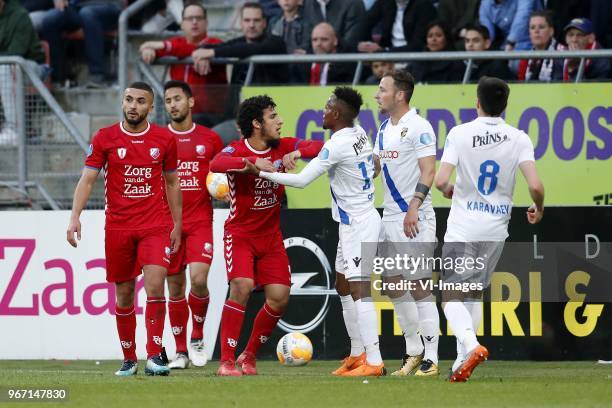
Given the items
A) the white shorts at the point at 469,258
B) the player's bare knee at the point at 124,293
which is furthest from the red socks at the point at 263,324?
the white shorts at the point at 469,258

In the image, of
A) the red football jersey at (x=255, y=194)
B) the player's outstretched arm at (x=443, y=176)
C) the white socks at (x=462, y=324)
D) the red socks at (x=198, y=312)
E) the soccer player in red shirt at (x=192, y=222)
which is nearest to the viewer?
the white socks at (x=462, y=324)

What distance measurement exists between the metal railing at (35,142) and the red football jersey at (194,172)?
2.99 m

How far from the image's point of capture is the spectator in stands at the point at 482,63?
47.2 ft

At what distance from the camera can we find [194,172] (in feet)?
41.8

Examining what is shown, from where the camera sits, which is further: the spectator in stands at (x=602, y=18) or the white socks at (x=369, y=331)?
the spectator in stands at (x=602, y=18)

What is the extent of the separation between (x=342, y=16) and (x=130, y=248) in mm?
6120

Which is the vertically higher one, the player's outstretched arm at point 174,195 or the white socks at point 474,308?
the player's outstretched arm at point 174,195

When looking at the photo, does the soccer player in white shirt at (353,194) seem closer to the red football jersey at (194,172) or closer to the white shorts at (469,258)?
the white shorts at (469,258)

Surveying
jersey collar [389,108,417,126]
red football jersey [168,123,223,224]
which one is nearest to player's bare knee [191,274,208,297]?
red football jersey [168,123,223,224]

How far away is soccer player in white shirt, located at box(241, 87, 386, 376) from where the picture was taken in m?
10.9

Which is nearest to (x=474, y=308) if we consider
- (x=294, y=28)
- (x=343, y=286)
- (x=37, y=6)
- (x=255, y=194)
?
(x=343, y=286)

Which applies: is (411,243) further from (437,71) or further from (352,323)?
(437,71)

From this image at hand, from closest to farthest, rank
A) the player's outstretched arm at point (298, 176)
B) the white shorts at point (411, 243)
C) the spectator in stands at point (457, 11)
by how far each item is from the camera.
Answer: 1. the player's outstretched arm at point (298, 176)
2. the white shorts at point (411, 243)
3. the spectator in stands at point (457, 11)

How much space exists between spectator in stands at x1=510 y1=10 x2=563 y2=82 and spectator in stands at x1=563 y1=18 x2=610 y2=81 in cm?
12
